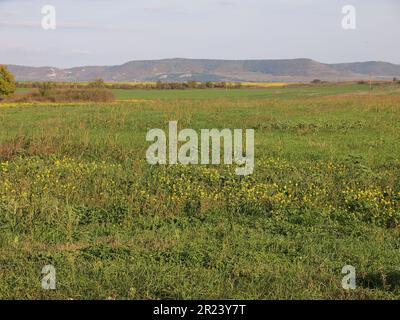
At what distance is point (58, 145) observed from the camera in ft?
46.9

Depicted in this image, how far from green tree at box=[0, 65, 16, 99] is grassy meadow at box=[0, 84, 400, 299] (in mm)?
49936

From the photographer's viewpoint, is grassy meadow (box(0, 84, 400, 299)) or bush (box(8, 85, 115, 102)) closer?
grassy meadow (box(0, 84, 400, 299))

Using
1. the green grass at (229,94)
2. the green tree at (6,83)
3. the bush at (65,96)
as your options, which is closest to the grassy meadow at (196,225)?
the bush at (65,96)

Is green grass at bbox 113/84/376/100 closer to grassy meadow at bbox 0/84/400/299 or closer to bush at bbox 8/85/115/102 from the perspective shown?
bush at bbox 8/85/115/102

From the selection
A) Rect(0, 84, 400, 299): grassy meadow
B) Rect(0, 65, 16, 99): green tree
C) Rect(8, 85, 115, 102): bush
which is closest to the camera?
Rect(0, 84, 400, 299): grassy meadow

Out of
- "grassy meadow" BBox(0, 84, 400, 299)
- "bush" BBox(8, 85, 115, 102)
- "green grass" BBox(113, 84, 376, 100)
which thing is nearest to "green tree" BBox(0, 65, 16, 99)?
"bush" BBox(8, 85, 115, 102)

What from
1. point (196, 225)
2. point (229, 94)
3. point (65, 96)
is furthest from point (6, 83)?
point (196, 225)

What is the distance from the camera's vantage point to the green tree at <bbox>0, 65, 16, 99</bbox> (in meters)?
59.5

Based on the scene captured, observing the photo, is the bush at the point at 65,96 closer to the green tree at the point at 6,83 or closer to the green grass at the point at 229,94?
the green tree at the point at 6,83

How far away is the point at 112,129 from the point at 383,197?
13850mm

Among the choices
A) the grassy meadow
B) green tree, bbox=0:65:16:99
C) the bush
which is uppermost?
green tree, bbox=0:65:16:99

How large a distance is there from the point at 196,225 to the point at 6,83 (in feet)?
192
